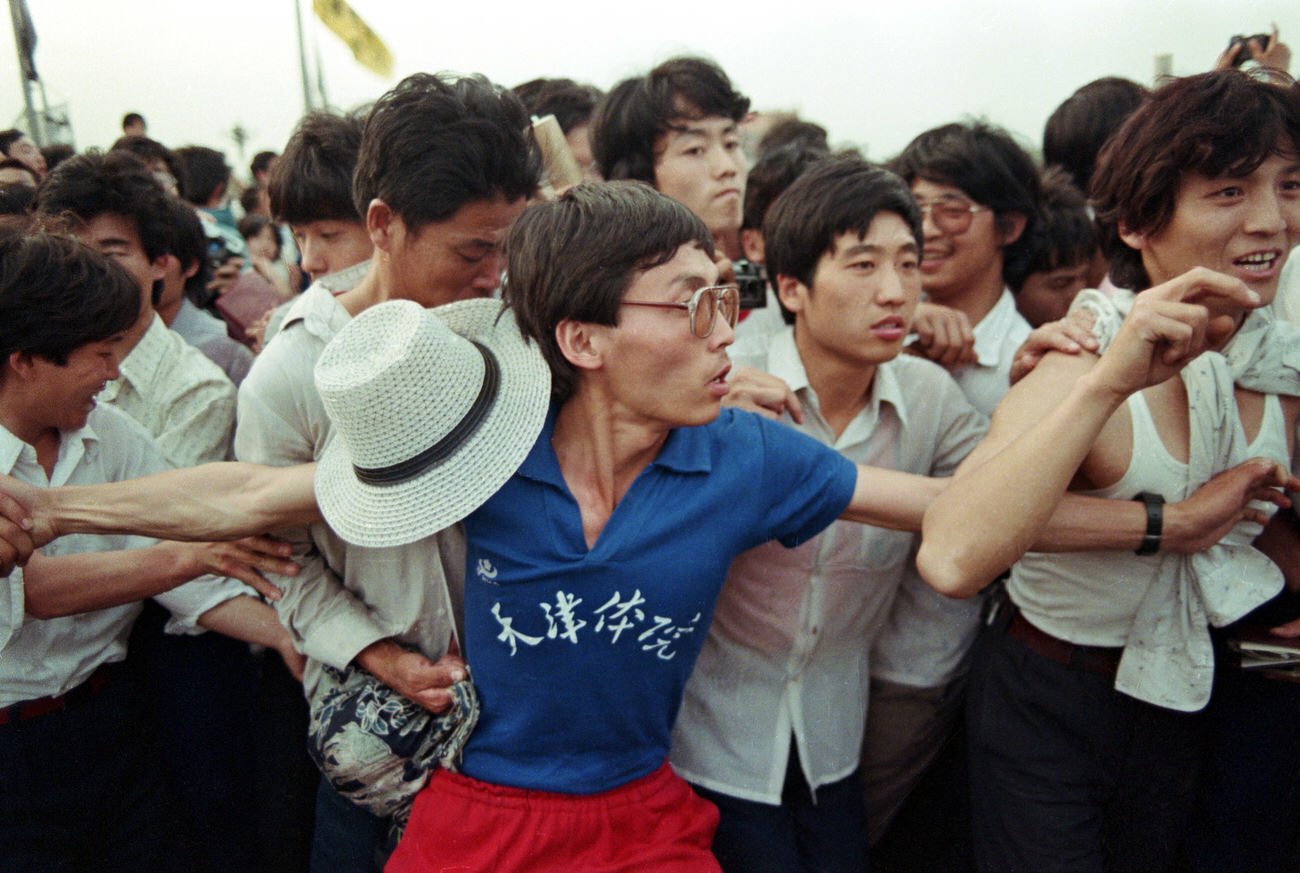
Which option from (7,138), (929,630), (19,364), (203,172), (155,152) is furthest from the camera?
(203,172)

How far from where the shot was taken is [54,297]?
2203 mm

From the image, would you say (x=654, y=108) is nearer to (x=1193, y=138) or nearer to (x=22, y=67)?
(x=1193, y=138)

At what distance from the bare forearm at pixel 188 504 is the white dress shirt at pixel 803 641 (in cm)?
112

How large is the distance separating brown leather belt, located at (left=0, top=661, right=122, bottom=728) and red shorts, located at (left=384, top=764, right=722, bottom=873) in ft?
3.56

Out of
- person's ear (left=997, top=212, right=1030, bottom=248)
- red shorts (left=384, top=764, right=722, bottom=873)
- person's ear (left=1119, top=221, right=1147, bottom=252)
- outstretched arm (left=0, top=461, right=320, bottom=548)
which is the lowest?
red shorts (left=384, top=764, right=722, bottom=873)

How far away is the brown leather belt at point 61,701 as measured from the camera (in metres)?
2.33

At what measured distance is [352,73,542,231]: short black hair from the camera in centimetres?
230

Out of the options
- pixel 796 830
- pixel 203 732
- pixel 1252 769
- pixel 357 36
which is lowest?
pixel 203 732

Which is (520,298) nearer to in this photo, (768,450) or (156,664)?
(768,450)

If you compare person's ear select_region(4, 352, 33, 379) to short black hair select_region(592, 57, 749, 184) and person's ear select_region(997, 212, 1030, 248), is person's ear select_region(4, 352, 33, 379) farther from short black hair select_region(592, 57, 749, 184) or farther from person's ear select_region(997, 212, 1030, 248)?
person's ear select_region(997, 212, 1030, 248)

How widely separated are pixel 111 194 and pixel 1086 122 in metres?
3.63

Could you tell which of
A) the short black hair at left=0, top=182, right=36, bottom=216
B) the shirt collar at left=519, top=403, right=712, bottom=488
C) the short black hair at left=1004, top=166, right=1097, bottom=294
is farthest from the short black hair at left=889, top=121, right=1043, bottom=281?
the short black hair at left=0, top=182, right=36, bottom=216

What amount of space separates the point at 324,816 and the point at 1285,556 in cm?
246

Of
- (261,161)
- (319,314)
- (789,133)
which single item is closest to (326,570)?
(319,314)
